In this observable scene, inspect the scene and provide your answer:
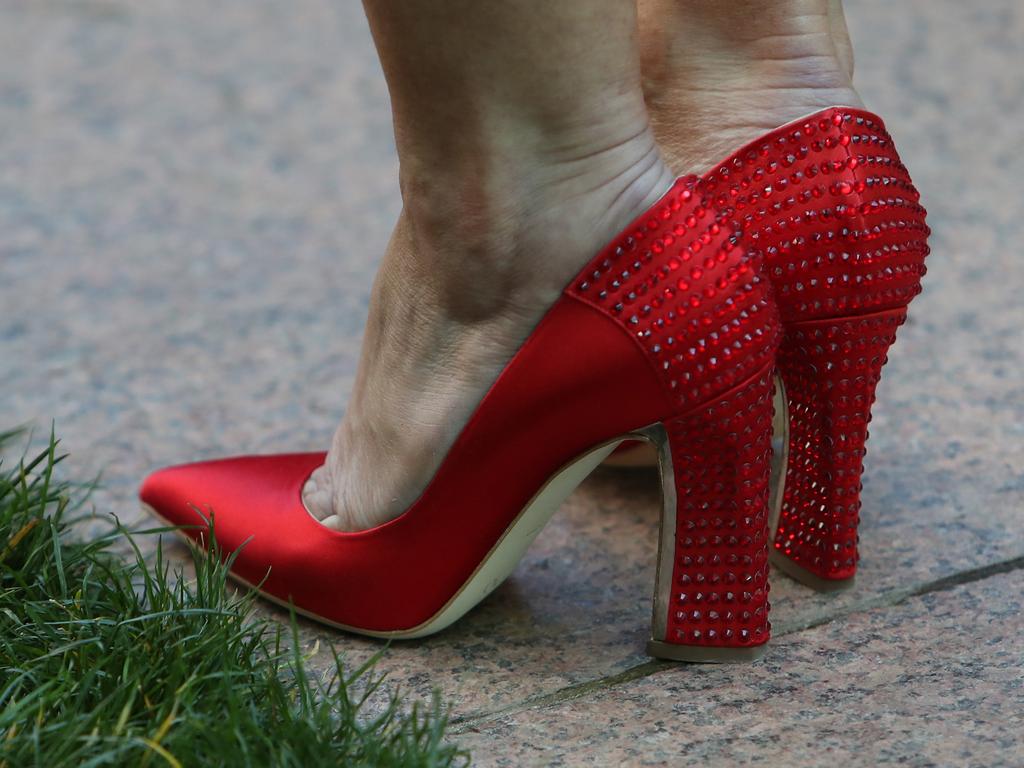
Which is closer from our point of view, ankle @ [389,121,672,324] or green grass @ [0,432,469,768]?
green grass @ [0,432,469,768]

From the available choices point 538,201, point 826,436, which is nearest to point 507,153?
point 538,201

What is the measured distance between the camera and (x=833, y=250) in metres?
1.21

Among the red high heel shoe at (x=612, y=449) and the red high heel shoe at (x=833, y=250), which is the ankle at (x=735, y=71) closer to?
the red high heel shoe at (x=833, y=250)

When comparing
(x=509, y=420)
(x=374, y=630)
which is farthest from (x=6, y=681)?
(x=509, y=420)

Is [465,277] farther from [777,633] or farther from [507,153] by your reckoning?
[777,633]

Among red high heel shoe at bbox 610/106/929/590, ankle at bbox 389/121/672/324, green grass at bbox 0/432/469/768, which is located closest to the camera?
green grass at bbox 0/432/469/768

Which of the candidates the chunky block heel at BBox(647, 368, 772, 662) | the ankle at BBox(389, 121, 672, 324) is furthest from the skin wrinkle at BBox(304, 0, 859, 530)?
the chunky block heel at BBox(647, 368, 772, 662)

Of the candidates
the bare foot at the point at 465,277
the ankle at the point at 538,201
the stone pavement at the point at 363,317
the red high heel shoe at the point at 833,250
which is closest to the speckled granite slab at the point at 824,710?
the stone pavement at the point at 363,317

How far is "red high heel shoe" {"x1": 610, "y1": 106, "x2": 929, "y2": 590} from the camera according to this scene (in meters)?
1.21

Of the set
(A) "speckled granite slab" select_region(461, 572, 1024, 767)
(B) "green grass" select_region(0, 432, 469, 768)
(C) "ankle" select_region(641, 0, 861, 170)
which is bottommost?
(A) "speckled granite slab" select_region(461, 572, 1024, 767)

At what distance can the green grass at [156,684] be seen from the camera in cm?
100

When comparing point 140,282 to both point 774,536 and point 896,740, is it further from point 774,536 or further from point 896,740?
point 896,740

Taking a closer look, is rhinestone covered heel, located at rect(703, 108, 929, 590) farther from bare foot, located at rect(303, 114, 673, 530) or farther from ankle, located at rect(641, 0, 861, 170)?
bare foot, located at rect(303, 114, 673, 530)

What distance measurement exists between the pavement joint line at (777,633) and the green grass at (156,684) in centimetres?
5
